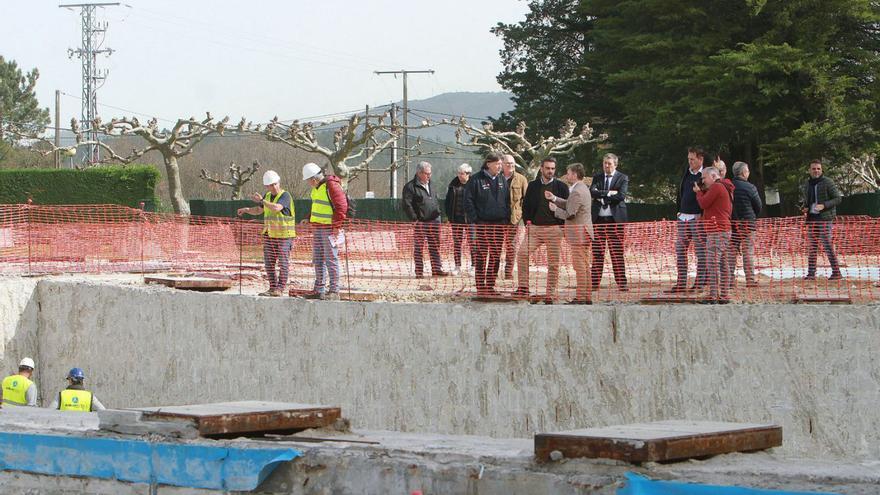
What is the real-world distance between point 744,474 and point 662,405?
21.1 feet

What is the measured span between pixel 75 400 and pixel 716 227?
703cm

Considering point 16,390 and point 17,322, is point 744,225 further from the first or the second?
point 17,322

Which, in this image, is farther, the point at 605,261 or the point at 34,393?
the point at 34,393

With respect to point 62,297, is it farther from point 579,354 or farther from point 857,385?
point 857,385

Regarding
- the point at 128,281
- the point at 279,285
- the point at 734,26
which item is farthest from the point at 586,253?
the point at 734,26

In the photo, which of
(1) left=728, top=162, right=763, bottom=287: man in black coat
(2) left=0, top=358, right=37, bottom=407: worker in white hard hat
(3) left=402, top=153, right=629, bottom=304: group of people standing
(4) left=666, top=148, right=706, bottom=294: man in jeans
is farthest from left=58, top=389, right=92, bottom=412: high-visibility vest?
(1) left=728, top=162, right=763, bottom=287: man in black coat

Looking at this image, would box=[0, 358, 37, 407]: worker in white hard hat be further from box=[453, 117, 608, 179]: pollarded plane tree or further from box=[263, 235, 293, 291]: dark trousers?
box=[453, 117, 608, 179]: pollarded plane tree

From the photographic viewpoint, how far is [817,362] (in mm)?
11984

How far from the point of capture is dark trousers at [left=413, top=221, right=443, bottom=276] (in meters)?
15.8

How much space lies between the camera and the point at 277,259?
50.1 feet

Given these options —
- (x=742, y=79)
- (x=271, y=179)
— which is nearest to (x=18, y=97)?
(x=742, y=79)

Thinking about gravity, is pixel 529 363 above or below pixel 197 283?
below

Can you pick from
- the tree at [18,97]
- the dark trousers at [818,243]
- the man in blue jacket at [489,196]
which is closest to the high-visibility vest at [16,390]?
the man in blue jacket at [489,196]

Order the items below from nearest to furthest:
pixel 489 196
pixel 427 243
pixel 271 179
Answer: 1. pixel 489 196
2. pixel 271 179
3. pixel 427 243
